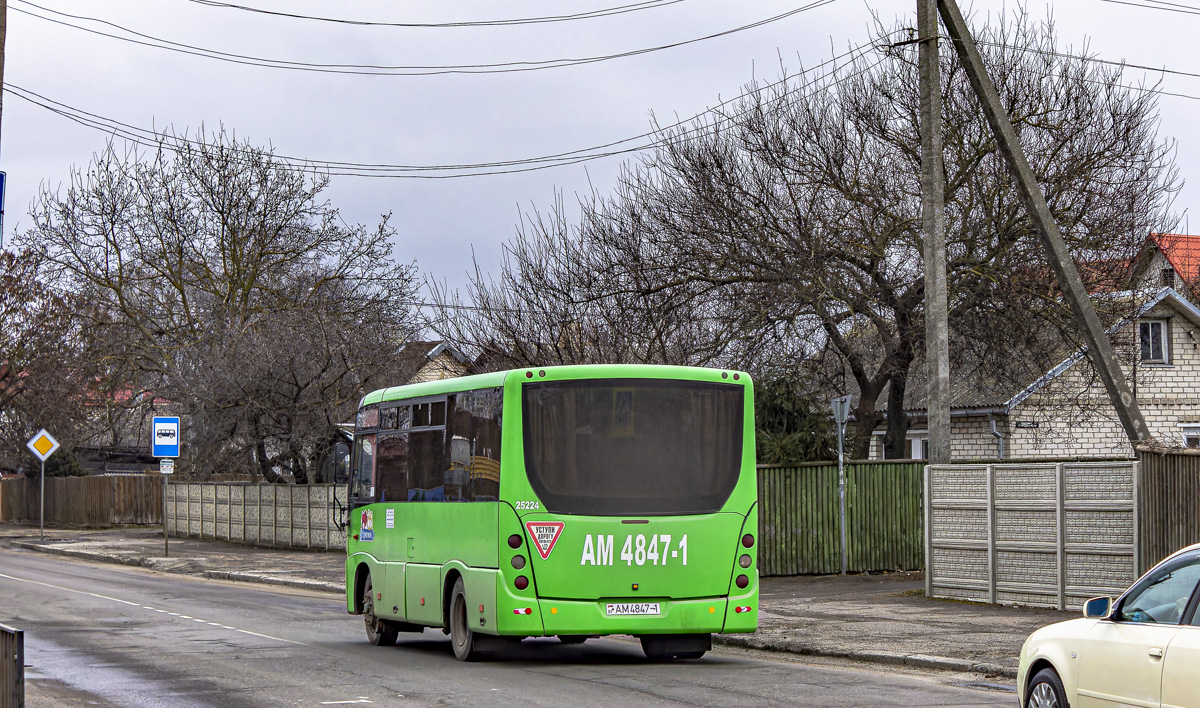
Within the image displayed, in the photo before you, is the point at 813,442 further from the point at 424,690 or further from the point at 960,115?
the point at 424,690

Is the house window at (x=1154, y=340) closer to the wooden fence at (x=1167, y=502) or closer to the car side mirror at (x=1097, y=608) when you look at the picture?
the wooden fence at (x=1167, y=502)

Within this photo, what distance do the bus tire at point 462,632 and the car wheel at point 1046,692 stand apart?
246 inches

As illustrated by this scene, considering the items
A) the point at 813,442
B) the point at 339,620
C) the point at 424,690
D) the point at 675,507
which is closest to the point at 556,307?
the point at 813,442

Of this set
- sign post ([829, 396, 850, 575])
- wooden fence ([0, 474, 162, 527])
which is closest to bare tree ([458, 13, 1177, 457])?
sign post ([829, 396, 850, 575])

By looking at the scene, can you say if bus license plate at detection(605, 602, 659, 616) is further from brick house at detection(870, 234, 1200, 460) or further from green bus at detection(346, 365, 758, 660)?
brick house at detection(870, 234, 1200, 460)

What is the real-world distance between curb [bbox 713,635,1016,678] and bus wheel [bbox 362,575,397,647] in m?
3.70

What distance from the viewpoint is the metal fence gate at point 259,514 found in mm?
33688

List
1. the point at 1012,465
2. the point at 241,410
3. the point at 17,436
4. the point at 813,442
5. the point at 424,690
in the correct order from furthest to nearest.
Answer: the point at 17,436 < the point at 241,410 < the point at 813,442 < the point at 1012,465 < the point at 424,690

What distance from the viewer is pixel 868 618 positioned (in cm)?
1672

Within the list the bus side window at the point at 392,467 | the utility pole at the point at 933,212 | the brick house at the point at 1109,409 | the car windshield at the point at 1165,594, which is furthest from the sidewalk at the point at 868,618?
the brick house at the point at 1109,409

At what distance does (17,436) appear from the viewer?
2203 inches

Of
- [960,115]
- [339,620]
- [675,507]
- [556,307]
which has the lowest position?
[339,620]

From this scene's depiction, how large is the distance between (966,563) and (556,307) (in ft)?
41.7

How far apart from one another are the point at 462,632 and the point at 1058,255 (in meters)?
8.38
